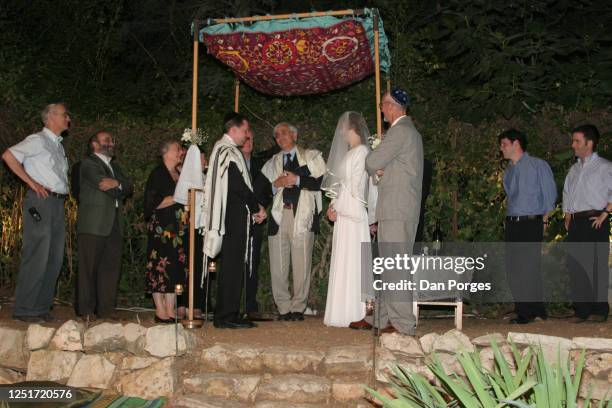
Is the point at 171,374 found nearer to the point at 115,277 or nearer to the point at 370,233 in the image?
the point at 115,277

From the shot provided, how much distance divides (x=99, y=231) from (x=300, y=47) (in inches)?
98.3

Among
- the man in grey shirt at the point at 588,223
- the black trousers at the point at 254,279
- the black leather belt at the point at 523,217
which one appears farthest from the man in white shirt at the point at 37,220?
the man in grey shirt at the point at 588,223

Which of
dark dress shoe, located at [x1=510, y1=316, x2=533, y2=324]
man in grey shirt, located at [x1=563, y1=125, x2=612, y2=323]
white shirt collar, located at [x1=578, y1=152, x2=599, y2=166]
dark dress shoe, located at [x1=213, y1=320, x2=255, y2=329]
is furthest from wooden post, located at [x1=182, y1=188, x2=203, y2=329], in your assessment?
white shirt collar, located at [x1=578, y1=152, x2=599, y2=166]

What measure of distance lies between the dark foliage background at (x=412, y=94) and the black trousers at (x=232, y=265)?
121 centimetres

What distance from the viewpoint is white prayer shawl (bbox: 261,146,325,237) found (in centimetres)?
784

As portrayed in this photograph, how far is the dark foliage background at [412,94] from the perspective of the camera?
809 cm

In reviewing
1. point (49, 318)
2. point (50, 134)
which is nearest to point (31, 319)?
point (49, 318)

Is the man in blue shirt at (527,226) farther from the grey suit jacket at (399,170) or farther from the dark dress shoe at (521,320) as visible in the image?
the grey suit jacket at (399,170)

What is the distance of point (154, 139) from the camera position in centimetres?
882

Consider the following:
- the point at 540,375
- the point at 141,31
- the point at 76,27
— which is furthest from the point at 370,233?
the point at 141,31

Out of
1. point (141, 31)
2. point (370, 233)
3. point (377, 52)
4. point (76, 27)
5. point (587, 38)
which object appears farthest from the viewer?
point (141, 31)

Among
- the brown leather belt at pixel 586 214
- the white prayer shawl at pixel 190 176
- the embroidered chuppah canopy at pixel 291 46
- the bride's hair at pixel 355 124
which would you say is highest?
the embroidered chuppah canopy at pixel 291 46

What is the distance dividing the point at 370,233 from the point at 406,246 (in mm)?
1033

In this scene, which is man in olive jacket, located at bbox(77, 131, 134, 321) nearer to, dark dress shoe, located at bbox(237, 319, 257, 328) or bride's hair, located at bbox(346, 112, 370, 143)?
dark dress shoe, located at bbox(237, 319, 257, 328)
